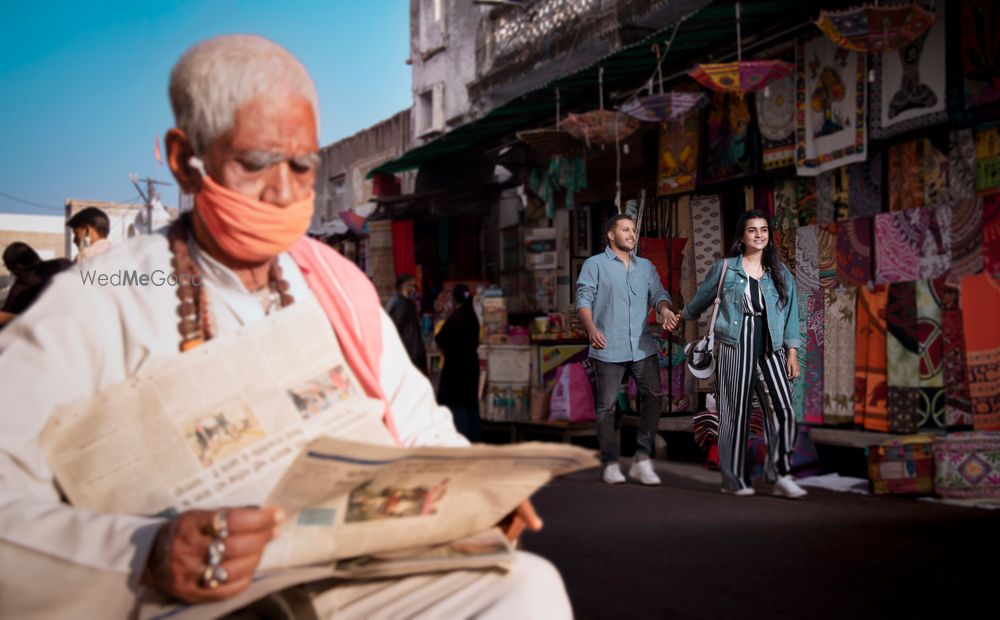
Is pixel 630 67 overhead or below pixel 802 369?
overhead

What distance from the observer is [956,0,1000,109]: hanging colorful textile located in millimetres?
6512

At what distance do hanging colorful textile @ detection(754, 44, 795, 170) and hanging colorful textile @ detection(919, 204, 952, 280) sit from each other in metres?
1.34

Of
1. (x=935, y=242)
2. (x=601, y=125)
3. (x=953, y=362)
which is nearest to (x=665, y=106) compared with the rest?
(x=601, y=125)

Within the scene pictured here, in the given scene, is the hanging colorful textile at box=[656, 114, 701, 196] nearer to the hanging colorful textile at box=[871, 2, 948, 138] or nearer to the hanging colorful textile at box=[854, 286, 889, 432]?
the hanging colorful textile at box=[871, 2, 948, 138]

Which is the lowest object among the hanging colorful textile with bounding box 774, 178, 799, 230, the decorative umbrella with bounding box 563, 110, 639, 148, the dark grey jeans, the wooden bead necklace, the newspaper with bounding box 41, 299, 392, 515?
the dark grey jeans

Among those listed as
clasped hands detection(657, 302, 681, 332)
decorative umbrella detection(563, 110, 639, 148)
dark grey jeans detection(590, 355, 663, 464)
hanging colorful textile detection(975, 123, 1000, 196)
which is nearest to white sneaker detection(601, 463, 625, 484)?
dark grey jeans detection(590, 355, 663, 464)

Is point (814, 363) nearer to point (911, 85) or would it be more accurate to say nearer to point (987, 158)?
point (987, 158)

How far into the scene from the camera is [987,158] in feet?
21.9

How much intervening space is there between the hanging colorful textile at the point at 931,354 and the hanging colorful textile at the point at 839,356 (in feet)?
2.07

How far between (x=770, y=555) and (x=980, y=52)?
159 inches

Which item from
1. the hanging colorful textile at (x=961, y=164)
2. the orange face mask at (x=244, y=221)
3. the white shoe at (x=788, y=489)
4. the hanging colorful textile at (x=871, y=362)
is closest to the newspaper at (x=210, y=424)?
the orange face mask at (x=244, y=221)

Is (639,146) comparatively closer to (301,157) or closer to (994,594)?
(994,594)

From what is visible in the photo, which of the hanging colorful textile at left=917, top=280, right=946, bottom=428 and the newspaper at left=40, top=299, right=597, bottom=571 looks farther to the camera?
the hanging colorful textile at left=917, top=280, right=946, bottom=428

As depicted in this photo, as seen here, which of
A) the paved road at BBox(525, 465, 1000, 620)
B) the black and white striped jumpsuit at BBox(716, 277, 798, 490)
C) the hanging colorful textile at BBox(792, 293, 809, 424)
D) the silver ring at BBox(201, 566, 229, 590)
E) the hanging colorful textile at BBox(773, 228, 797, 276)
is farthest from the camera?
the hanging colorful textile at BBox(773, 228, 797, 276)
